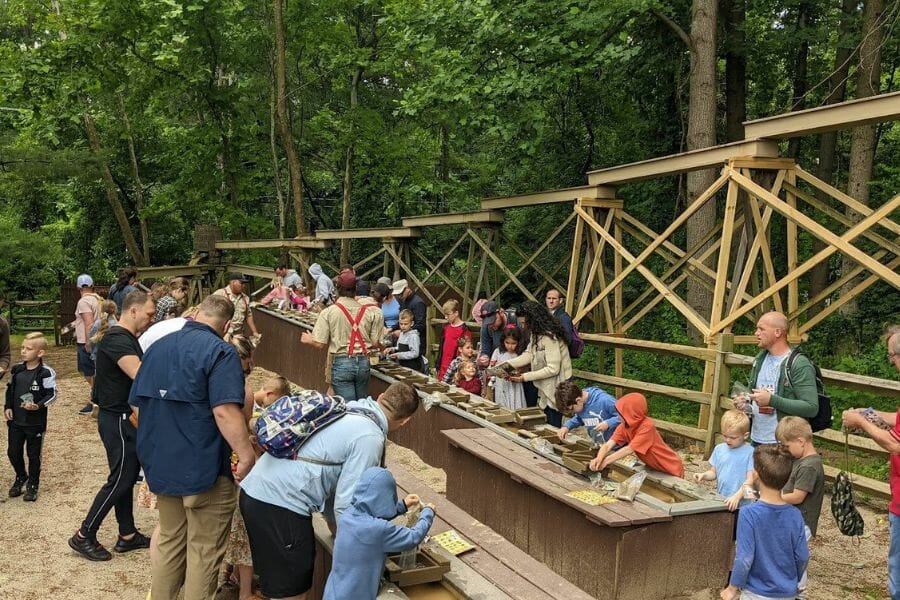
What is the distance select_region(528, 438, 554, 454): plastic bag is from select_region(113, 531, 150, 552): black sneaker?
10.4ft

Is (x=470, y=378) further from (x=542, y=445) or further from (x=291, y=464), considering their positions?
(x=291, y=464)

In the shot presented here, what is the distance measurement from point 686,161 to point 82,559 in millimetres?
7342

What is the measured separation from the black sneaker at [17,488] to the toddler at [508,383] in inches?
186

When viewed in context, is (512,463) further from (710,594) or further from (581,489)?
(710,594)

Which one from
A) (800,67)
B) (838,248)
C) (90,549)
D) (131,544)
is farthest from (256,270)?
(838,248)

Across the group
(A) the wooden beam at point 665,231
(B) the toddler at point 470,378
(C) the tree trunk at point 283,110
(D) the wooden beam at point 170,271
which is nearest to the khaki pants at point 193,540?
(B) the toddler at point 470,378

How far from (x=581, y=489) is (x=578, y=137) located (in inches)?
534

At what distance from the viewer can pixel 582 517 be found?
465 cm

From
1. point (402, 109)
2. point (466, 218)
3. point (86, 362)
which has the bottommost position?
point (86, 362)

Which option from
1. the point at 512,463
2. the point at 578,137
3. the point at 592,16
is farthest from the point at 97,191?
the point at 512,463

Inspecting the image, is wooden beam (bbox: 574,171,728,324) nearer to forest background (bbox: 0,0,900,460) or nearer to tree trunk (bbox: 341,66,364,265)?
forest background (bbox: 0,0,900,460)

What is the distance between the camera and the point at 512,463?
17.8 ft

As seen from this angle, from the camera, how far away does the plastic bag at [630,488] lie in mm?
4559

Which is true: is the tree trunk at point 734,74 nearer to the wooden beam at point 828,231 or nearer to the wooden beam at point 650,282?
the wooden beam at point 650,282
